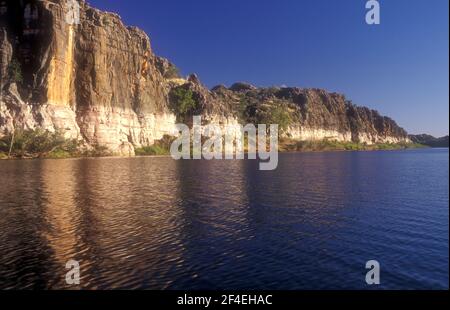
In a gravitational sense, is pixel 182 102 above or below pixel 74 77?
below

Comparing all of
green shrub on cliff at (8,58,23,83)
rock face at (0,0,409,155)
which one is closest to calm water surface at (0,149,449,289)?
rock face at (0,0,409,155)

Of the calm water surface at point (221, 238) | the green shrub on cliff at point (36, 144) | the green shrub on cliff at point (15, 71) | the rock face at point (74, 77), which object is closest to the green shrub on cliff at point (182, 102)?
the rock face at point (74, 77)

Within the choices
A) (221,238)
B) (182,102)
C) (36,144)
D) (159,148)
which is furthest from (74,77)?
(221,238)

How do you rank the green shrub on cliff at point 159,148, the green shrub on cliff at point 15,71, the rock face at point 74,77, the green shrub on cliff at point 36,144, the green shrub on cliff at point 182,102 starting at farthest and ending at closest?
the green shrub on cliff at point 182,102, the green shrub on cliff at point 159,148, the green shrub on cliff at point 15,71, the rock face at point 74,77, the green shrub on cliff at point 36,144

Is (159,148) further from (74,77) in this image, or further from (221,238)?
(221,238)

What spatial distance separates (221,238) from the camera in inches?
857

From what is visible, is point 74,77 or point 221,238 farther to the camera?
point 74,77

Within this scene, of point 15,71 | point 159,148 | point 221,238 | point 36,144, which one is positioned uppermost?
point 15,71

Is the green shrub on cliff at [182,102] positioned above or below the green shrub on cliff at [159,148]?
Result: above

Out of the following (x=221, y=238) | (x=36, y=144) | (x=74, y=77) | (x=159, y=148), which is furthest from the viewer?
(x=159, y=148)

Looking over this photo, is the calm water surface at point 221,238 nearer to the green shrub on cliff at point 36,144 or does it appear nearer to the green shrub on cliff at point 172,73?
the green shrub on cliff at point 36,144

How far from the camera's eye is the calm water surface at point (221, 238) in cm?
1592
